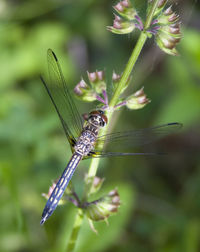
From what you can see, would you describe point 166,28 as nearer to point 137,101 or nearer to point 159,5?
point 159,5

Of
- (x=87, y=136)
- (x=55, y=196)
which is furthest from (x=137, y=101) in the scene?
(x=55, y=196)

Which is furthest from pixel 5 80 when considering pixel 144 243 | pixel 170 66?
pixel 144 243

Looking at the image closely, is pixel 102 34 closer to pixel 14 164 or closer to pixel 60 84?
pixel 14 164

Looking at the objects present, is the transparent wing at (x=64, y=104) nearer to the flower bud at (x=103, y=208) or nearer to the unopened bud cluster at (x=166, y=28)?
the flower bud at (x=103, y=208)

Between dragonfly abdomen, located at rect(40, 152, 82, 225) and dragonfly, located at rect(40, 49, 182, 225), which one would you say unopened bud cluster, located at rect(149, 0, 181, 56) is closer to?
dragonfly, located at rect(40, 49, 182, 225)

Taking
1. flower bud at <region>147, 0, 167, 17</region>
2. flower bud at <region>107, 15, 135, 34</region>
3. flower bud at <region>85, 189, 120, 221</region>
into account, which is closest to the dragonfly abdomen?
flower bud at <region>85, 189, 120, 221</region>

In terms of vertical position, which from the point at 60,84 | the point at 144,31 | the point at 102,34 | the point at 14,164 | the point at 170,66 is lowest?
the point at 144,31
